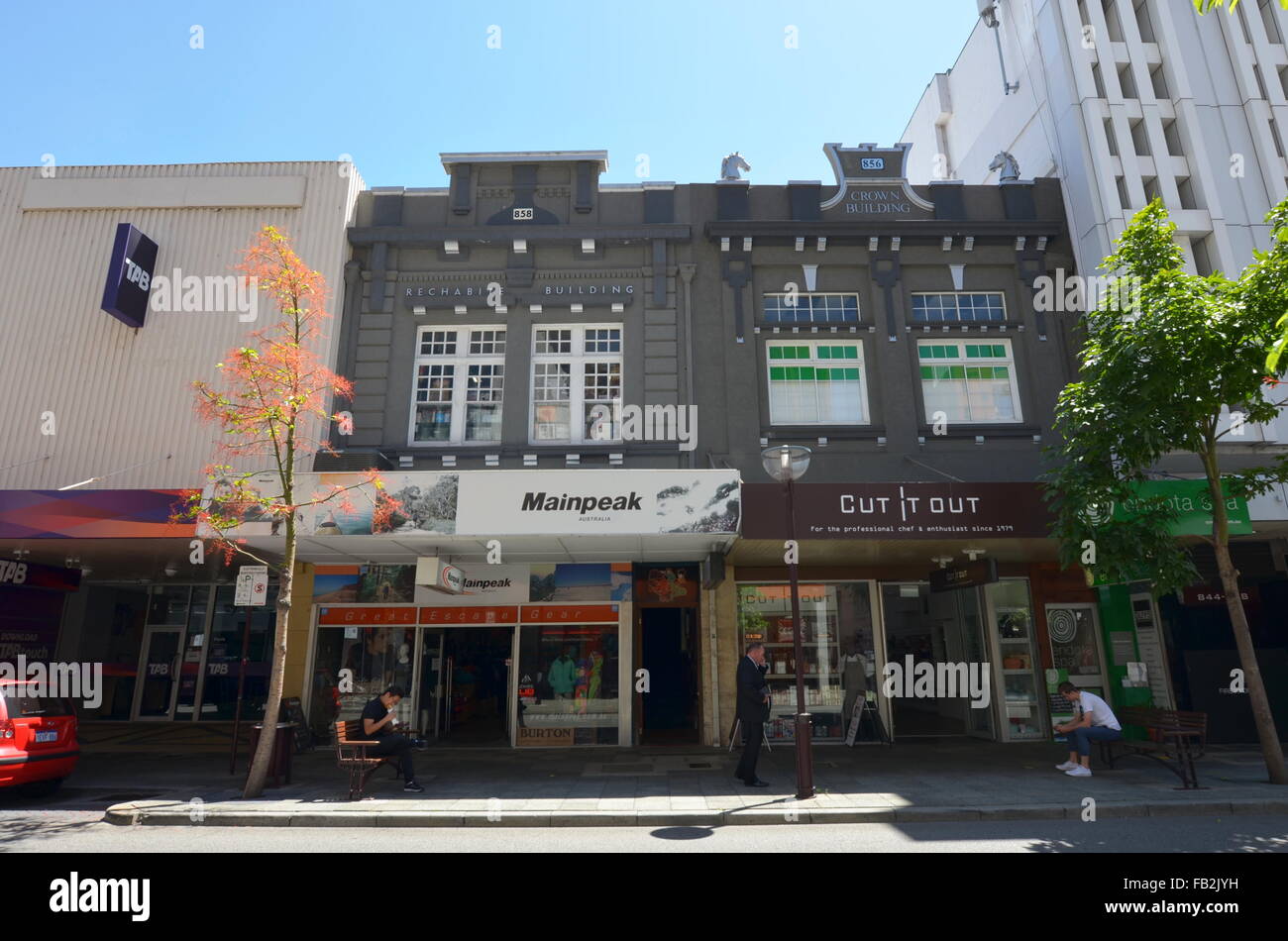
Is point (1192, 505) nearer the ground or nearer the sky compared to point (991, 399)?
nearer the ground

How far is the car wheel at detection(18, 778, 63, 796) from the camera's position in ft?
32.2

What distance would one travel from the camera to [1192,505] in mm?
11320

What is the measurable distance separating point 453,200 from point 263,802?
11.4m

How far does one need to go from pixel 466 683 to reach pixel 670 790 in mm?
6310

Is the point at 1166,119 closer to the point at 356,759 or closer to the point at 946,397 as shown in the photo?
the point at 946,397

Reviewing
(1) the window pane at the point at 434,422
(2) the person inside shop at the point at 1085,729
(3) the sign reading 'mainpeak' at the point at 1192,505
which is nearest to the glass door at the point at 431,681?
(1) the window pane at the point at 434,422

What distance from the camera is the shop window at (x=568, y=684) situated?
539 inches

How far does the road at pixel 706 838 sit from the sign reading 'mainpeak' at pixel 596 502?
170 inches

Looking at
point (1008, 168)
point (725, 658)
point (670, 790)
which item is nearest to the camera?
point (670, 790)

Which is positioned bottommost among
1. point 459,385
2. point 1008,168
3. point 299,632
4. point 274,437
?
point 299,632

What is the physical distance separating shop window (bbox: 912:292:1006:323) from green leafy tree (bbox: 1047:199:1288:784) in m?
3.94

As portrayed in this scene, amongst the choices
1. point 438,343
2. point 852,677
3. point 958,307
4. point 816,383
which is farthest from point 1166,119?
point 438,343

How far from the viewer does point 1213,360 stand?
382 inches

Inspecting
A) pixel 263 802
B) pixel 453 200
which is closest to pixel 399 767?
pixel 263 802
